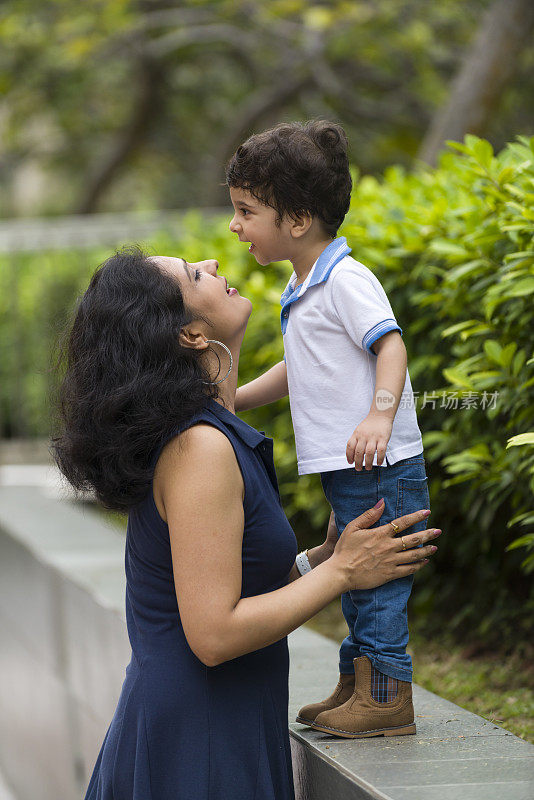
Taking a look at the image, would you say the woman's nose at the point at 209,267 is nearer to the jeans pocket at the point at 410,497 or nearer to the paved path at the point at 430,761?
the jeans pocket at the point at 410,497

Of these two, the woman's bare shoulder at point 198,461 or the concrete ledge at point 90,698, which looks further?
the concrete ledge at point 90,698

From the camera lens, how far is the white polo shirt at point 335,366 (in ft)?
7.29

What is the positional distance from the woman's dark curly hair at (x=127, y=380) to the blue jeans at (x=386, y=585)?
42 centimetres

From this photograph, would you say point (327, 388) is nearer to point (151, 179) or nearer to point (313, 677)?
point (313, 677)

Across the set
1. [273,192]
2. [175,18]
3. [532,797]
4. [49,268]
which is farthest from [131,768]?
[175,18]

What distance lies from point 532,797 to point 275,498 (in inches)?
29.9

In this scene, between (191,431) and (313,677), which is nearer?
(191,431)

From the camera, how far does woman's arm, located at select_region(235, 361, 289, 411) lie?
252cm

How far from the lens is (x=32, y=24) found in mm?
11109

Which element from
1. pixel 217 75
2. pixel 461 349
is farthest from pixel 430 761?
pixel 217 75

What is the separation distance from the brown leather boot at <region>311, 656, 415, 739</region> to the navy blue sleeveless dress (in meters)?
0.17

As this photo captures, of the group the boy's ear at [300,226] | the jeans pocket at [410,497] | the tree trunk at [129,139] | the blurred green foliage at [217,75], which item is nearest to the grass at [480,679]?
the jeans pocket at [410,497]

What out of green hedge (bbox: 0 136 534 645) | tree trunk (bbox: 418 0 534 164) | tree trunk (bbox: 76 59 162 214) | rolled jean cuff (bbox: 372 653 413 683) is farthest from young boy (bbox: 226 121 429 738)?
tree trunk (bbox: 76 59 162 214)

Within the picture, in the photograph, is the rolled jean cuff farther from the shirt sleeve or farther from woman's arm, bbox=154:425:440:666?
the shirt sleeve
